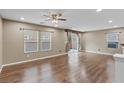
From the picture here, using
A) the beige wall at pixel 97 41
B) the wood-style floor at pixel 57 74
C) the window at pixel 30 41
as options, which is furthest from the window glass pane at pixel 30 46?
the beige wall at pixel 97 41

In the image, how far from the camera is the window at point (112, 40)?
9322 millimetres

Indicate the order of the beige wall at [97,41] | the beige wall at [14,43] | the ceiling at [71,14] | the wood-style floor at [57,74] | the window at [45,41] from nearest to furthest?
the wood-style floor at [57,74] → the ceiling at [71,14] → the beige wall at [14,43] → the window at [45,41] → the beige wall at [97,41]

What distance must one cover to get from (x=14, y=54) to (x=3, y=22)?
5.32 ft

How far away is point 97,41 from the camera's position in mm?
10844

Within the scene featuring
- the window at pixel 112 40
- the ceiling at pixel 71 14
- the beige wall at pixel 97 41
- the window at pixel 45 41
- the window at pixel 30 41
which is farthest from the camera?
the window at pixel 112 40

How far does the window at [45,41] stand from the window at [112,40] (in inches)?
201

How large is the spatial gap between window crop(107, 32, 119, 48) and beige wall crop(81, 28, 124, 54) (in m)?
0.26

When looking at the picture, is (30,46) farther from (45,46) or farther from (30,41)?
(45,46)

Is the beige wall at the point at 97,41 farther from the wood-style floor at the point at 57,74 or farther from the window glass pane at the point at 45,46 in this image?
the window glass pane at the point at 45,46

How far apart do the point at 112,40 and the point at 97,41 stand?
1.54 m

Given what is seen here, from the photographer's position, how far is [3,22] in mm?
5387

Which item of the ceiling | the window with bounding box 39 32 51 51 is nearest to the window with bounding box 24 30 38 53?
the window with bounding box 39 32 51 51
